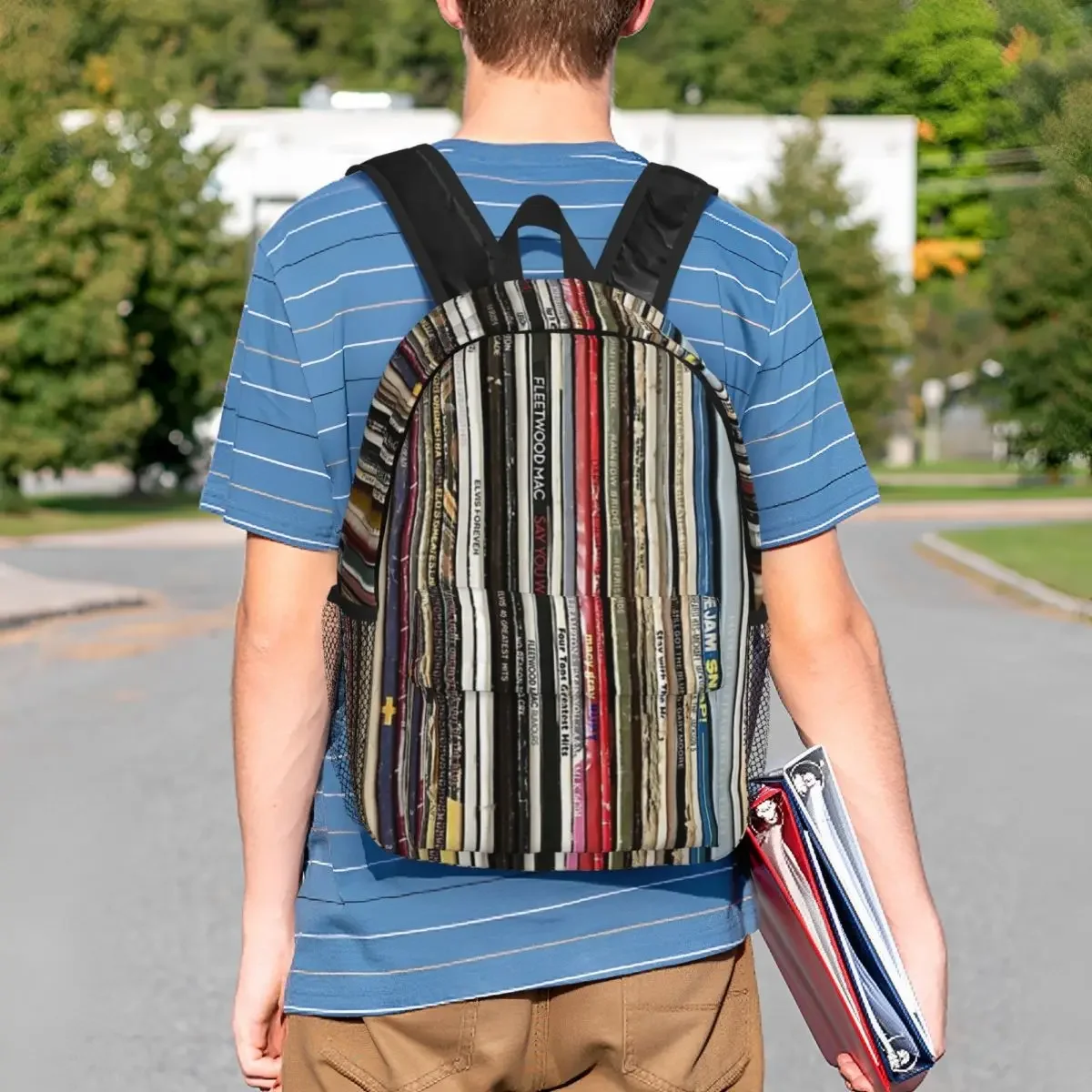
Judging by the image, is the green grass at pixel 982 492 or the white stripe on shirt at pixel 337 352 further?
the green grass at pixel 982 492

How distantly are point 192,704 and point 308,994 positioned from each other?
1066 centimetres

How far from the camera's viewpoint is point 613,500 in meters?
1.89

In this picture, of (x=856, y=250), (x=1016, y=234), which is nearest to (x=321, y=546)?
(x=1016, y=234)

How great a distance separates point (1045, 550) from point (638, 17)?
2475 centimetres

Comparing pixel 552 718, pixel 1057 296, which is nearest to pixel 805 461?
pixel 552 718

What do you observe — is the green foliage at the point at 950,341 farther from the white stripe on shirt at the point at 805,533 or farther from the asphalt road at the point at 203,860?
the white stripe on shirt at the point at 805,533

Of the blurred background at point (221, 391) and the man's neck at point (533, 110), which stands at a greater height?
the man's neck at point (533, 110)

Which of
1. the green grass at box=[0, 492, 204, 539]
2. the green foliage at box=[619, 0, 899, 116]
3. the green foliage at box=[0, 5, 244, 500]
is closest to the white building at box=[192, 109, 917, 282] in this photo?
the green foliage at box=[619, 0, 899, 116]

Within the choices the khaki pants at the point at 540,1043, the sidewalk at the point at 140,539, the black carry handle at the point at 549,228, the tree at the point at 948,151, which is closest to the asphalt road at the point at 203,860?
the khaki pants at the point at 540,1043

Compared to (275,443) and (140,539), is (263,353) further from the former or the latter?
(140,539)

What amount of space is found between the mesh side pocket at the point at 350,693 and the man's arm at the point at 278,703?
0.02m

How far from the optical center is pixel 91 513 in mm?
39094

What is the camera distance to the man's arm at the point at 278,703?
79.5 inches

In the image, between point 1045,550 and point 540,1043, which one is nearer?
point 540,1043
